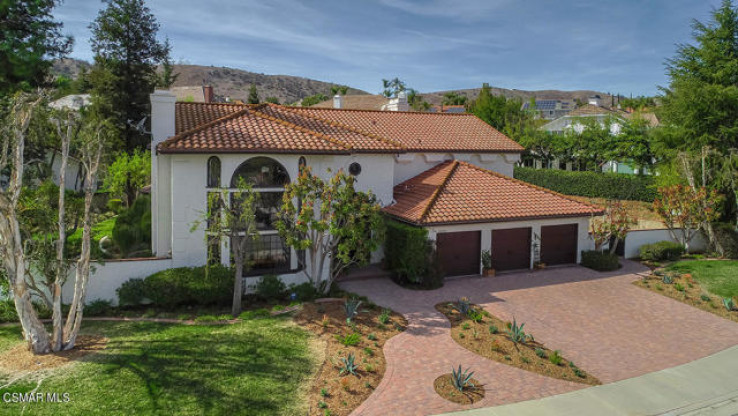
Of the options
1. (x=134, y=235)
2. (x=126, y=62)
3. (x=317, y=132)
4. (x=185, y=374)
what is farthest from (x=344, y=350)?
(x=126, y=62)

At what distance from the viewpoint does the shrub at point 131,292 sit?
597 inches

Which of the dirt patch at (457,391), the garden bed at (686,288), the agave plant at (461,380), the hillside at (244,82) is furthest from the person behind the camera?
the hillside at (244,82)

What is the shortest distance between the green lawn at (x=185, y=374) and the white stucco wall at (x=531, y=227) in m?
8.14

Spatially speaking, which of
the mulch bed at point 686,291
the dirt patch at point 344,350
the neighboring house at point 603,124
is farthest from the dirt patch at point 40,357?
the neighboring house at point 603,124

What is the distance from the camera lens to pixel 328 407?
9.66 meters

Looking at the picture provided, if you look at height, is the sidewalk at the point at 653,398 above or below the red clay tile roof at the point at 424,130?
below

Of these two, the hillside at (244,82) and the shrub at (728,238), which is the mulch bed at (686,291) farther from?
the hillside at (244,82)

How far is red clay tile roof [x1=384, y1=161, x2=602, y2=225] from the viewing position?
62.6 feet

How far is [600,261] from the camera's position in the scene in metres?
20.8

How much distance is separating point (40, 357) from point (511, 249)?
1713 centimetres

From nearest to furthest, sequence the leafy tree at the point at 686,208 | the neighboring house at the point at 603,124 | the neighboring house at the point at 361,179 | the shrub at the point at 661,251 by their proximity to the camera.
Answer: the neighboring house at the point at 361,179, the shrub at the point at 661,251, the leafy tree at the point at 686,208, the neighboring house at the point at 603,124

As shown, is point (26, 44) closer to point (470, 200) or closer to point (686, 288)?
point (470, 200)

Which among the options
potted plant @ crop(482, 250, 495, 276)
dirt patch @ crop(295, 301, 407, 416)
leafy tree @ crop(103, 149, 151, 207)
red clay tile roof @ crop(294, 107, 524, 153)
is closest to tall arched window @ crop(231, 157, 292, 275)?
dirt patch @ crop(295, 301, 407, 416)

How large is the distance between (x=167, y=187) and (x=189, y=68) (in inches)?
5702
